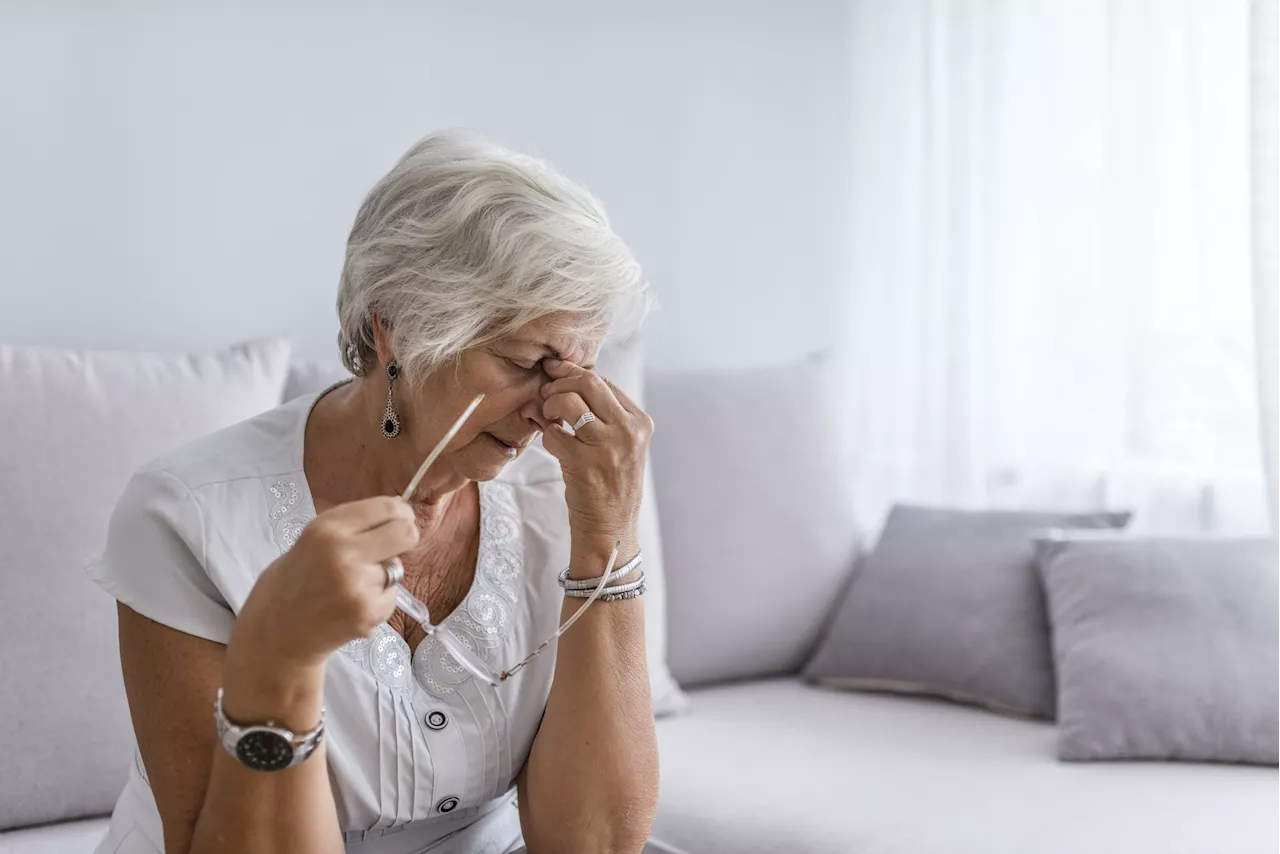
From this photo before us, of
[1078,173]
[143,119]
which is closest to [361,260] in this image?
[143,119]

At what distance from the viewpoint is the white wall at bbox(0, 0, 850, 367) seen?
1951 mm

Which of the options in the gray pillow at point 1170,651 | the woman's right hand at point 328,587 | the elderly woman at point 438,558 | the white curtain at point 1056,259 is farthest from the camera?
the white curtain at point 1056,259

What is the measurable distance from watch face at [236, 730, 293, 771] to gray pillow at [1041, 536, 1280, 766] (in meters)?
1.26

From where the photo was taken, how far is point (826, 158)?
2881 millimetres

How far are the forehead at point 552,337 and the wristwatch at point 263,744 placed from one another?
1.44 feet

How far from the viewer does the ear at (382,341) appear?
4.15ft

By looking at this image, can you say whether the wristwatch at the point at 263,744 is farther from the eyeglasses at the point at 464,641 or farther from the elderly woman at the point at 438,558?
the eyeglasses at the point at 464,641

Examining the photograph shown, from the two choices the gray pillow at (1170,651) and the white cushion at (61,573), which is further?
the gray pillow at (1170,651)

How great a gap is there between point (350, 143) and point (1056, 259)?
142 cm

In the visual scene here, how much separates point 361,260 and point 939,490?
1801 mm

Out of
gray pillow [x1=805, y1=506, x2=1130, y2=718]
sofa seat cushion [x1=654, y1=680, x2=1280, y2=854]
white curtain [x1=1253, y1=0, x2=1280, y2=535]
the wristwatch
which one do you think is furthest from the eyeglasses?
white curtain [x1=1253, y1=0, x2=1280, y2=535]

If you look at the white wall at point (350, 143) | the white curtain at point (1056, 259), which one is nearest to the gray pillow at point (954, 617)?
the white curtain at point (1056, 259)

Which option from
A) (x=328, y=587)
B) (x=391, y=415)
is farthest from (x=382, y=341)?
(x=328, y=587)

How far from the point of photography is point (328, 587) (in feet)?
3.00
